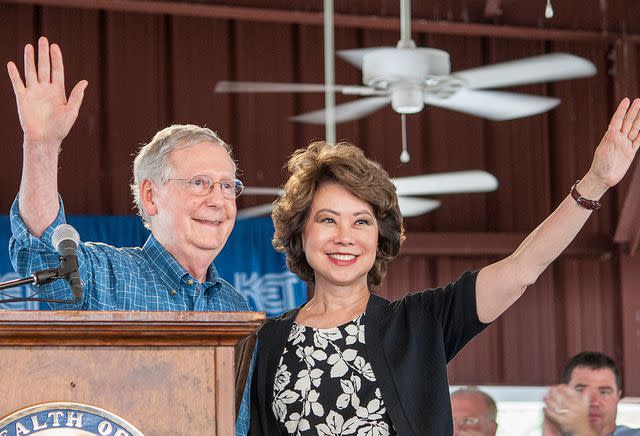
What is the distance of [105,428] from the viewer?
5.18ft

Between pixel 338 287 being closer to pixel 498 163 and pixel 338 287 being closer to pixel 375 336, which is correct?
pixel 375 336

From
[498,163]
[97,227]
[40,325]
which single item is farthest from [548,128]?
[40,325]

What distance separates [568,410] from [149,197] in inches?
136

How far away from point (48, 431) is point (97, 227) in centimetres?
749

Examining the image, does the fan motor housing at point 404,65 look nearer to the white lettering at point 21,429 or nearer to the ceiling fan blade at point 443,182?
the ceiling fan blade at point 443,182

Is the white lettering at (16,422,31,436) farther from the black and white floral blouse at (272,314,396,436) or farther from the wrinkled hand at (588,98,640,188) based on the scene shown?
the wrinkled hand at (588,98,640,188)

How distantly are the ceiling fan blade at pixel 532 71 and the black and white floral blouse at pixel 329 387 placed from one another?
398cm

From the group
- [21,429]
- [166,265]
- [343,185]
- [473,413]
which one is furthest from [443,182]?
[21,429]

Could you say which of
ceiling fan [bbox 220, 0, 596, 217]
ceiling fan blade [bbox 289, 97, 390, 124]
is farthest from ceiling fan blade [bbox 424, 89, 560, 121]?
ceiling fan blade [bbox 289, 97, 390, 124]

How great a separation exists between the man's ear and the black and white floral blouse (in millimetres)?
455

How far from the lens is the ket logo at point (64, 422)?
5.11 feet

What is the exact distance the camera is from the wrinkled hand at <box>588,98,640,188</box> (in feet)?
7.61

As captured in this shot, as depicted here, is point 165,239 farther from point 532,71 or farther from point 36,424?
point 532,71

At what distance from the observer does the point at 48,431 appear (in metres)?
1.56
